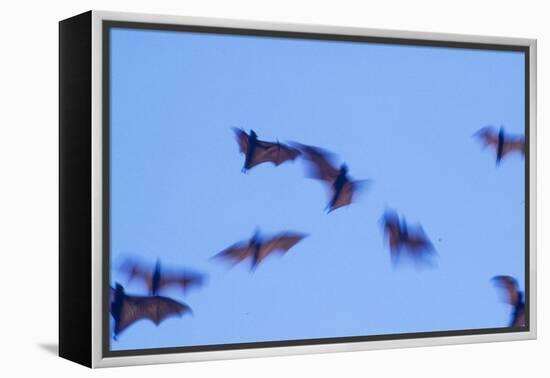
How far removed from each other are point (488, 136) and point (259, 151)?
164 centimetres

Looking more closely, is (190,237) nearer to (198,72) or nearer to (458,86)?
(198,72)

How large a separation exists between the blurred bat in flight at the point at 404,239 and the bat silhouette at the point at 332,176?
29 centimetres

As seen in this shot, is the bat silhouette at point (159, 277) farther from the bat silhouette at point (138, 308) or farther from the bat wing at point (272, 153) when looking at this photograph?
the bat wing at point (272, 153)

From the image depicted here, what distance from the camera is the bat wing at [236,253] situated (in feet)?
24.4

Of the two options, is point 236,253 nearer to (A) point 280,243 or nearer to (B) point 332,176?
(A) point 280,243

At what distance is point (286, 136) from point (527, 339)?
2223 millimetres

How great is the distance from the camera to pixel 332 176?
7715 millimetres

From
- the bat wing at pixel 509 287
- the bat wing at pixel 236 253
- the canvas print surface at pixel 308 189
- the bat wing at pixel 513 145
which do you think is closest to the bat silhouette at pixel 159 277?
the canvas print surface at pixel 308 189

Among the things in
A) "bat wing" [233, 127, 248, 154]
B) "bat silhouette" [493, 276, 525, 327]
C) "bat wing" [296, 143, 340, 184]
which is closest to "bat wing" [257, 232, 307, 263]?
"bat wing" [296, 143, 340, 184]

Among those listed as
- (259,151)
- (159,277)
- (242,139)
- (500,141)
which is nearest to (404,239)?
(500,141)

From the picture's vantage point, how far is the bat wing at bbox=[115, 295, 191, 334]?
23.5ft

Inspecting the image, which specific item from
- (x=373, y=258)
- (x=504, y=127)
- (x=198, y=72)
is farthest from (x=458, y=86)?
(x=198, y=72)

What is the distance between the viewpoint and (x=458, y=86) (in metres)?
8.12

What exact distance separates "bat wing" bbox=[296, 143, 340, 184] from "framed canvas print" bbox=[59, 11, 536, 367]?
0.04 feet
